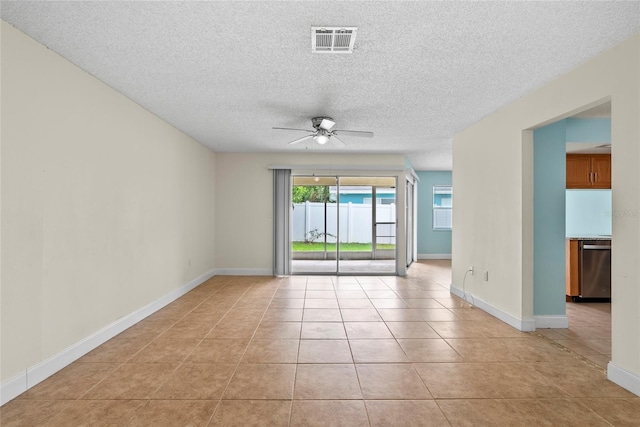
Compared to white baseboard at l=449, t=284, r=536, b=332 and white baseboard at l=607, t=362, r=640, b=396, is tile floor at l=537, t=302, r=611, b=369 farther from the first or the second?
white baseboard at l=607, t=362, r=640, b=396

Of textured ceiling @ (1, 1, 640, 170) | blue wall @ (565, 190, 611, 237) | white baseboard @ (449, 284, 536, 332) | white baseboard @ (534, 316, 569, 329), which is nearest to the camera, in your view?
textured ceiling @ (1, 1, 640, 170)

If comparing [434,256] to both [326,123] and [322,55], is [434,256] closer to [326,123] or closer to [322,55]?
[326,123]

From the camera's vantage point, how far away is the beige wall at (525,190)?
92.2 inches

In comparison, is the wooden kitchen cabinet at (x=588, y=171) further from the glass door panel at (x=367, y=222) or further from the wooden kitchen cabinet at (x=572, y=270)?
the glass door panel at (x=367, y=222)

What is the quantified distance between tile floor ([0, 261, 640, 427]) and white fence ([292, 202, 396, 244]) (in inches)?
127

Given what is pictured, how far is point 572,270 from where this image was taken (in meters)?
4.69

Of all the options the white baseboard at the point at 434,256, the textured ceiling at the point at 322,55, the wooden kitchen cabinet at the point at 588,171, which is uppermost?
the textured ceiling at the point at 322,55

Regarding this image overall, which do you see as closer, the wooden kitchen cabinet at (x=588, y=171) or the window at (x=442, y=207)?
the wooden kitchen cabinet at (x=588, y=171)

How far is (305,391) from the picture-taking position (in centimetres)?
233

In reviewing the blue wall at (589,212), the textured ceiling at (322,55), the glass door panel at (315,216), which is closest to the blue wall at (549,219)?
the textured ceiling at (322,55)

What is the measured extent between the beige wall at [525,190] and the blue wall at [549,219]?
178 mm

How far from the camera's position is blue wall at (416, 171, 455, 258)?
9.18m

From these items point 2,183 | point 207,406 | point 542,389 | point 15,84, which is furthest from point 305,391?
point 15,84

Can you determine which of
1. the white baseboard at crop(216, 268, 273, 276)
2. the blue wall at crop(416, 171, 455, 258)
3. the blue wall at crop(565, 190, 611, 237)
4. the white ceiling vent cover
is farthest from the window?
the white ceiling vent cover
